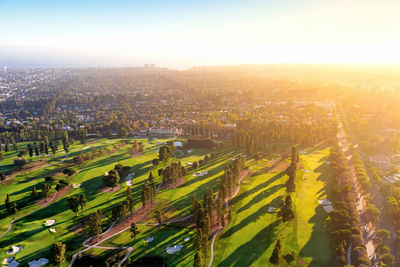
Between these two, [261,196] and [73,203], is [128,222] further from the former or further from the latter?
[261,196]

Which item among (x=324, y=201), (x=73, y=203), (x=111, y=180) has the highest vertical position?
(x=111, y=180)

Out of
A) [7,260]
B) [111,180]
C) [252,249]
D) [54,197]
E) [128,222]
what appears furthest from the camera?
[111,180]

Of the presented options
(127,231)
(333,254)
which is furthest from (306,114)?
(127,231)

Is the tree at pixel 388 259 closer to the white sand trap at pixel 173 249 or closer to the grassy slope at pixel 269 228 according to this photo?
the grassy slope at pixel 269 228

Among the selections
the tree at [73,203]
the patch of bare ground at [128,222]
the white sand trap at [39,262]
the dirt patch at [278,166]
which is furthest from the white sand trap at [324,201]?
the white sand trap at [39,262]

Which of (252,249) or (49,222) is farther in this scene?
(49,222)

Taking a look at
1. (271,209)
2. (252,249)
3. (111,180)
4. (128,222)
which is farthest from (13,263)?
(271,209)

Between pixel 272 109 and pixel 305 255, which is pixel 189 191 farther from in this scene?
pixel 272 109
